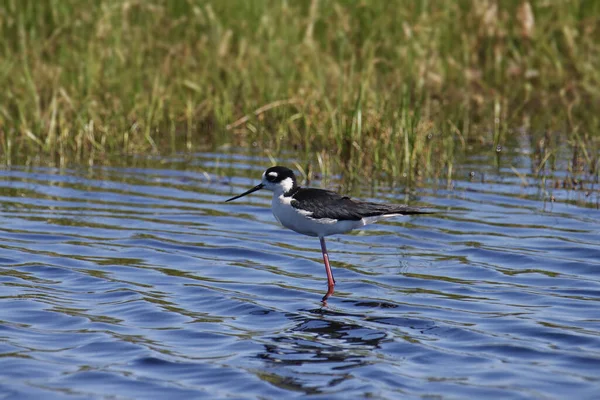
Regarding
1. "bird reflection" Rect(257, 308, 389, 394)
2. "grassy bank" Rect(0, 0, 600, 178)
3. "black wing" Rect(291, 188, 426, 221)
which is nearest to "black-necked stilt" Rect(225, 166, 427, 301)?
"black wing" Rect(291, 188, 426, 221)

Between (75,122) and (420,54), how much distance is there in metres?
5.14

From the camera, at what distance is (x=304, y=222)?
8977 mm

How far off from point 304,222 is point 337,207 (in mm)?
305

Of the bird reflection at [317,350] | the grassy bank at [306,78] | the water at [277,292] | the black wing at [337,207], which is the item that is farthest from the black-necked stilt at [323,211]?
the grassy bank at [306,78]

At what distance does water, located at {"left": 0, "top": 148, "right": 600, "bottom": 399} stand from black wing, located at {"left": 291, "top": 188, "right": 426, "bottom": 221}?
571mm

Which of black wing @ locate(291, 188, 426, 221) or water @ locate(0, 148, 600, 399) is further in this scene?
black wing @ locate(291, 188, 426, 221)

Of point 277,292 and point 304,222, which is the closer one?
point 277,292

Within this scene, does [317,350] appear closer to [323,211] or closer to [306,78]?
[323,211]

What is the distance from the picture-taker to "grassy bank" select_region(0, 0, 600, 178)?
1315 centimetres

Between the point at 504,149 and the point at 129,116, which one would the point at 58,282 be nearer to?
the point at 129,116

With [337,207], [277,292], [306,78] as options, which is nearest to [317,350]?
[277,292]

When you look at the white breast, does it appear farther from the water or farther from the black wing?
the water

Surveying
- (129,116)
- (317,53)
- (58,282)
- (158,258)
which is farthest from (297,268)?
(317,53)

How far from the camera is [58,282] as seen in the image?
8.77m
